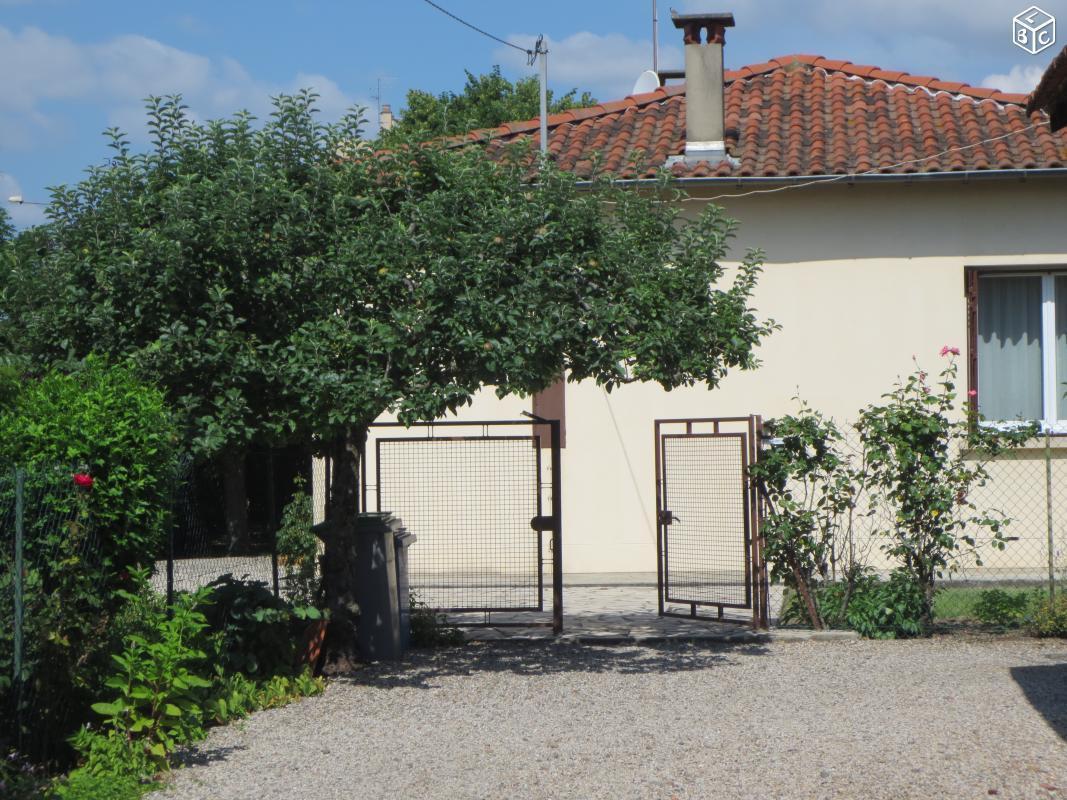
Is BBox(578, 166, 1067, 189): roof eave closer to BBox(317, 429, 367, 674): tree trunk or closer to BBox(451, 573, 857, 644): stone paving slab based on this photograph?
BBox(451, 573, 857, 644): stone paving slab

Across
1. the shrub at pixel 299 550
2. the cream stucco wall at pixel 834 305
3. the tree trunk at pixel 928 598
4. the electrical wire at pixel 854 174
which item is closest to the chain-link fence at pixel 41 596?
the shrub at pixel 299 550

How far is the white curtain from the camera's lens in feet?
47.8

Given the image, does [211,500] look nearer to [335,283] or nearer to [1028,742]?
[335,283]

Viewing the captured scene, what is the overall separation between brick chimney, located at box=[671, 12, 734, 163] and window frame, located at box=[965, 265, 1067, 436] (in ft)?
10.7

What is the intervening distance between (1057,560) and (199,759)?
1021 cm

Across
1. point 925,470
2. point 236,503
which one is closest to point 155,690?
point 236,503

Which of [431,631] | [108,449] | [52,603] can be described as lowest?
[431,631]

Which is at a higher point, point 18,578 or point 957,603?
point 18,578

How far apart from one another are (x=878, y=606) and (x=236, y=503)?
5471 millimetres

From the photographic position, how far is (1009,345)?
1461cm

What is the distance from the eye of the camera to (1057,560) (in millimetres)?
13625

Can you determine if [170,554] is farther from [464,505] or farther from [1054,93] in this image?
[464,505]

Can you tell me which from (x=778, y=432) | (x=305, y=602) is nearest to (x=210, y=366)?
(x=305, y=602)

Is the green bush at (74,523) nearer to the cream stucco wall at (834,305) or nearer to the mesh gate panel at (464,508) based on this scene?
the mesh gate panel at (464,508)
